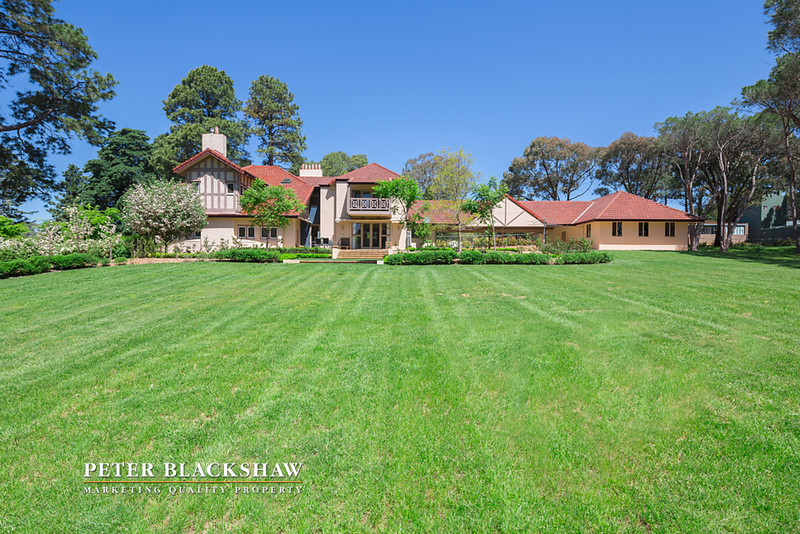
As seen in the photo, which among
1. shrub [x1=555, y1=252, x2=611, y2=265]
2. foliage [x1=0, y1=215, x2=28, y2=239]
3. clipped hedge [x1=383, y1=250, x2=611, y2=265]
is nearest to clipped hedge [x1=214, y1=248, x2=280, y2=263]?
clipped hedge [x1=383, y1=250, x2=611, y2=265]

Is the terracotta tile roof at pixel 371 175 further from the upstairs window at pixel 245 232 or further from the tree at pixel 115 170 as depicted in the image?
the tree at pixel 115 170

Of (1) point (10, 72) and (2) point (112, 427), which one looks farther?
(1) point (10, 72)

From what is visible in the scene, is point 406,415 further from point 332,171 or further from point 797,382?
point 332,171

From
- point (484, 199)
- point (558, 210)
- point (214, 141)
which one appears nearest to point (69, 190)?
point (214, 141)

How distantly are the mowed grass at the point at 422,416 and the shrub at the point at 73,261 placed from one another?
338 inches

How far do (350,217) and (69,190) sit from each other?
32.4 m

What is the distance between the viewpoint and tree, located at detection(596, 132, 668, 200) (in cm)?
4083

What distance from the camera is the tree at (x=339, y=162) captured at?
55.8 metres

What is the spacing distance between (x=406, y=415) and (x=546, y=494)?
1.39 m

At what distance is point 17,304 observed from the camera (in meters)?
8.02

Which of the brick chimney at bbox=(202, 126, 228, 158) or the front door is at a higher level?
the brick chimney at bbox=(202, 126, 228, 158)

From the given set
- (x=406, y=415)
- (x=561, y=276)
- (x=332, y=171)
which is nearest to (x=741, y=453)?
(x=406, y=415)

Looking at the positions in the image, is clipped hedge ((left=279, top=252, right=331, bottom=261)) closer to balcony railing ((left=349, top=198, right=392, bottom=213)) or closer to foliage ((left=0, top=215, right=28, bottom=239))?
balcony railing ((left=349, top=198, right=392, bottom=213))

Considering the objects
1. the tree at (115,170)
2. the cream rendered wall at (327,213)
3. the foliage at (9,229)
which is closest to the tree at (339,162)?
the tree at (115,170)
